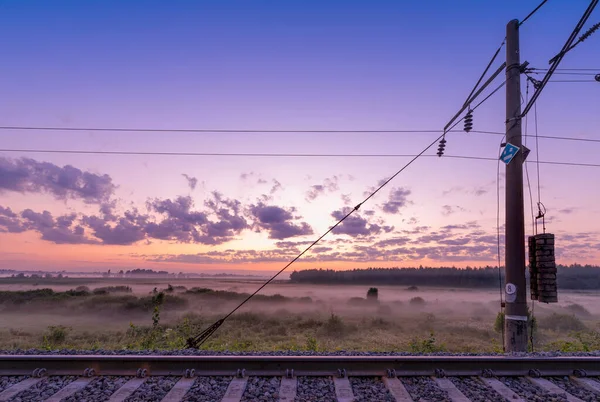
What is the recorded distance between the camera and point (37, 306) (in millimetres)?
23516

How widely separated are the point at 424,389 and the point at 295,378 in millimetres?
1685

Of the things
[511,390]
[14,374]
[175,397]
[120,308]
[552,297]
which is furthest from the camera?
[120,308]

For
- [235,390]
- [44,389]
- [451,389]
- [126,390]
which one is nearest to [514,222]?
[451,389]

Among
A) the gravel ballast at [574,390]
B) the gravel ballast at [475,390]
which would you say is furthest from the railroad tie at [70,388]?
the gravel ballast at [574,390]

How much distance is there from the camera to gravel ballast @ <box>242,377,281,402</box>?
4226 mm

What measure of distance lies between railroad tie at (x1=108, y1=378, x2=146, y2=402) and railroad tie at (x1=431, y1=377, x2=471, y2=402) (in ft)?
13.0

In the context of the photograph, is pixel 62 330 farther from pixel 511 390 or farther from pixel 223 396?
pixel 511 390

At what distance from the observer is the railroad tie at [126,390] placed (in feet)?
13.9

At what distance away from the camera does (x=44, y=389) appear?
4.50 meters

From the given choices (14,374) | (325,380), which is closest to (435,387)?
(325,380)

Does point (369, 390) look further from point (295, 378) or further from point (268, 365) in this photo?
point (268, 365)

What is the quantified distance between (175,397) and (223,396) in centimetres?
57

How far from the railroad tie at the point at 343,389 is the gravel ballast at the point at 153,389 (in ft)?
7.01

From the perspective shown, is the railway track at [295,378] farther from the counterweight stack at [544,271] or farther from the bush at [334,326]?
the bush at [334,326]
